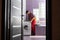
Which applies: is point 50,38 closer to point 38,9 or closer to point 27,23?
point 27,23

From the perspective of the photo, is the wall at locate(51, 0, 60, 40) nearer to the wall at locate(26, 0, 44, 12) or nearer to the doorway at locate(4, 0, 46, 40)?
the doorway at locate(4, 0, 46, 40)

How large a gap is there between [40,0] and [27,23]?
4.07ft

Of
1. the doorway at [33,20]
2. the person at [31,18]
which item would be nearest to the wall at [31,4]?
the doorway at [33,20]

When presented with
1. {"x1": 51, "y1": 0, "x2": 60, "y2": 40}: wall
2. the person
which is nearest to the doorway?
the person

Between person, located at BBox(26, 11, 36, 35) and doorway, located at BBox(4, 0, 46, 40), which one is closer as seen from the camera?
doorway, located at BBox(4, 0, 46, 40)

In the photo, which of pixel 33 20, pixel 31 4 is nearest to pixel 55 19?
pixel 33 20

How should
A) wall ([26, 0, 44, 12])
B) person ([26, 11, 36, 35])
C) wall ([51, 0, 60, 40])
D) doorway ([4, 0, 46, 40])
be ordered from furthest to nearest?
1. wall ([26, 0, 44, 12])
2. person ([26, 11, 36, 35])
3. doorway ([4, 0, 46, 40])
4. wall ([51, 0, 60, 40])

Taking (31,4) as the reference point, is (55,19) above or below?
below

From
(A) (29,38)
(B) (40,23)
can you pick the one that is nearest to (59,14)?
(A) (29,38)

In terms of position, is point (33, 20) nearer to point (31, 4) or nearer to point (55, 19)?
point (31, 4)

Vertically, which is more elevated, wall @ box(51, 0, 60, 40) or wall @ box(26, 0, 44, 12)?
wall @ box(26, 0, 44, 12)

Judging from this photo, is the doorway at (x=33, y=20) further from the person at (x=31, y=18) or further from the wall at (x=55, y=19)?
the wall at (x=55, y=19)

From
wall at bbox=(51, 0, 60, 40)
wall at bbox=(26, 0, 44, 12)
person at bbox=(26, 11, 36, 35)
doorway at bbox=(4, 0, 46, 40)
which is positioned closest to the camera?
wall at bbox=(51, 0, 60, 40)

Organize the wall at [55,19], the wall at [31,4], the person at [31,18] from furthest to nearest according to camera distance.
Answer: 1. the wall at [31,4]
2. the person at [31,18]
3. the wall at [55,19]
